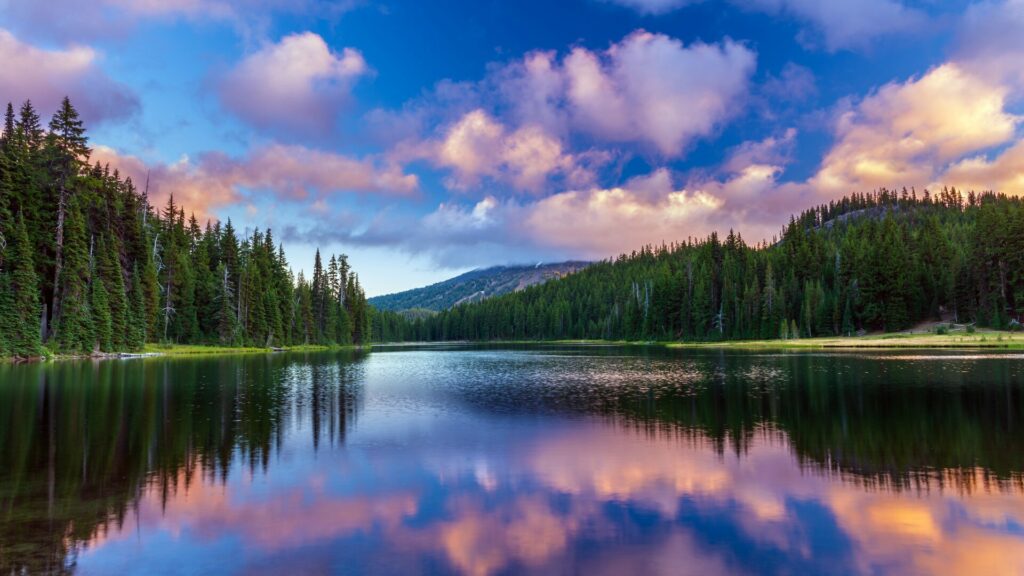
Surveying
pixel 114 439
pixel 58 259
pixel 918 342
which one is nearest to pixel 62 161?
pixel 58 259

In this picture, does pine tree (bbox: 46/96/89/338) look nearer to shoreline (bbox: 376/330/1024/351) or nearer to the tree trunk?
the tree trunk

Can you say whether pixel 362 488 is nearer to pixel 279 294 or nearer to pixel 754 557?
pixel 754 557

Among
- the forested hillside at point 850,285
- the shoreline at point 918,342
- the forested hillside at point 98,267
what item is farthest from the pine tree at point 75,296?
the forested hillside at point 850,285

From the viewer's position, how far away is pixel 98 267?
75812 mm

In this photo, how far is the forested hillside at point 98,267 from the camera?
6228cm

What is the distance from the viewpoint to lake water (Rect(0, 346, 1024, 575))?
11773mm

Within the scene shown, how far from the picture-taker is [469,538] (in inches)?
509

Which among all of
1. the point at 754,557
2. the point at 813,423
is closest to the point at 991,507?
the point at 754,557

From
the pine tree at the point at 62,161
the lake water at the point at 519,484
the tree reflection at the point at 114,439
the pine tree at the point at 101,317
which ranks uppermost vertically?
the pine tree at the point at 62,161

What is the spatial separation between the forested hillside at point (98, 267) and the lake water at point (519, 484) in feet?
119

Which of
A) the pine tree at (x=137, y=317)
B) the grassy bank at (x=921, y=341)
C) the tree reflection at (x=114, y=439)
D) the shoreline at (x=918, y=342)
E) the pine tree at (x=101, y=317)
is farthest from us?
the pine tree at (x=137, y=317)

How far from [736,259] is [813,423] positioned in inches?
5696

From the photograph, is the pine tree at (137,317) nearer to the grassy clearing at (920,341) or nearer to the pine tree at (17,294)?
the pine tree at (17,294)

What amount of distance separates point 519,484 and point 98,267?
7998 cm
